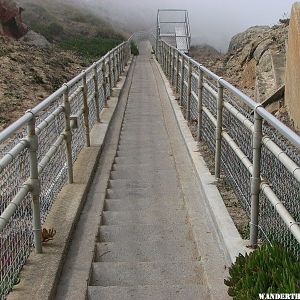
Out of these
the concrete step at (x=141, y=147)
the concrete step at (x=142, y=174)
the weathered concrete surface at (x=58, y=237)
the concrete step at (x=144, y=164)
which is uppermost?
the weathered concrete surface at (x=58, y=237)

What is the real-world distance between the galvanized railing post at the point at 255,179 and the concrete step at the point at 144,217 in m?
1.29

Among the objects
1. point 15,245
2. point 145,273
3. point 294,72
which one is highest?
point 294,72

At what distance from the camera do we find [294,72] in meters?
10.5

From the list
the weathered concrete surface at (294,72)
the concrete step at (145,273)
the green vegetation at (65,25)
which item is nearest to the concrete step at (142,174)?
the concrete step at (145,273)

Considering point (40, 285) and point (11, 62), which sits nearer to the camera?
point (40, 285)

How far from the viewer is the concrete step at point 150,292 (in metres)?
4.12

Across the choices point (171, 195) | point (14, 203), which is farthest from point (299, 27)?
point (14, 203)

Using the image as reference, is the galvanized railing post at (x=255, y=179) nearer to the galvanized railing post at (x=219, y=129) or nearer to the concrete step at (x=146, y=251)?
the concrete step at (x=146, y=251)

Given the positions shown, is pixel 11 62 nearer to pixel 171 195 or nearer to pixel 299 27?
pixel 299 27

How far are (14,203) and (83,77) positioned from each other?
4.47m

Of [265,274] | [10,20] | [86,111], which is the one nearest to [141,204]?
[86,111]

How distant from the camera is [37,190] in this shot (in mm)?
4430

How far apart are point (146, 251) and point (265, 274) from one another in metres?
1.67

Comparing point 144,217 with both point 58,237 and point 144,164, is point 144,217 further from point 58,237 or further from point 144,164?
point 144,164
